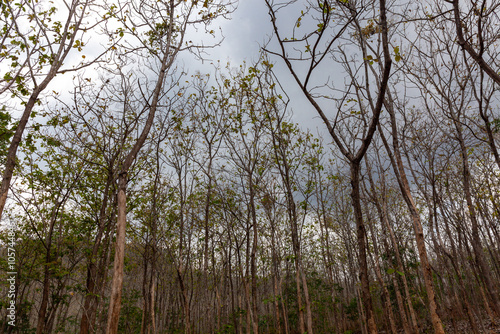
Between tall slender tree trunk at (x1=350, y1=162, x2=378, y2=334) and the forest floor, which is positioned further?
the forest floor

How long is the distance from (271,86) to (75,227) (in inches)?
348

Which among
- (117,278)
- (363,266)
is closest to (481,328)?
(363,266)

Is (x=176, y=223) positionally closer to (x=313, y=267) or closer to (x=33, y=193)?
(x=33, y=193)

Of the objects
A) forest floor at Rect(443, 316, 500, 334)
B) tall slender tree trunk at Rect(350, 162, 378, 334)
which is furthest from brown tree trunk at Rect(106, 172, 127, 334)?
forest floor at Rect(443, 316, 500, 334)

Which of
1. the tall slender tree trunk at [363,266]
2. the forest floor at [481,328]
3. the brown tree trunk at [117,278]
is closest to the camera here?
the tall slender tree trunk at [363,266]

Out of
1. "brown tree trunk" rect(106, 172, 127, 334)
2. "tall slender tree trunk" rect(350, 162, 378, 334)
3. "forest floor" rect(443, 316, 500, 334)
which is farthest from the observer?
"forest floor" rect(443, 316, 500, 334)

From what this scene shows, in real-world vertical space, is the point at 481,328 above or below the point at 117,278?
below

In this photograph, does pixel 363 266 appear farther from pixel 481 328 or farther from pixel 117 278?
pixel 481 328

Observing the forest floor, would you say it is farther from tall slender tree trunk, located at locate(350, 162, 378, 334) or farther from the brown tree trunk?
the brown tree trunk

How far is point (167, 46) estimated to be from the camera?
6.45m

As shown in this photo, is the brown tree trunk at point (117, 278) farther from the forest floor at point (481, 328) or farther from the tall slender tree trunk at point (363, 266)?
the forest floor at point (481, 328)

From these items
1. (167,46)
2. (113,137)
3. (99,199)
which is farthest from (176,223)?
(167,46)

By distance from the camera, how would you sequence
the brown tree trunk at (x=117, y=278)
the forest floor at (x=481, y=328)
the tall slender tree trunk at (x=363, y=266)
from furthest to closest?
the forest floor at (x=481, y=328)
the brown tree trunk at (x=117, y=278)
the tall slender tree trunk at (x=363, y=266)

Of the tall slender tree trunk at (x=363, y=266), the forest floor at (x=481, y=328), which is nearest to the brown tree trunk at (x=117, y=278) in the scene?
the tall slender tree trunk at (x=363, y=266)
